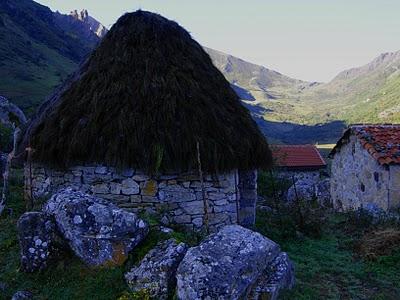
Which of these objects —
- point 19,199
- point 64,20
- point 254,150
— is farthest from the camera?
point 64,20

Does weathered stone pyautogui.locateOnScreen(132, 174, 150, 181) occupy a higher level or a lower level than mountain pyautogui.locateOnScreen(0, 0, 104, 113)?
lower

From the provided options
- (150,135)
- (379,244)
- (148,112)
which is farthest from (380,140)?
(150,135)

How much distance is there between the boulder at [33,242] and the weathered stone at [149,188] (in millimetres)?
2418

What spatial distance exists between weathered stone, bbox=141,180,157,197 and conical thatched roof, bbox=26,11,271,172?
0.36 m

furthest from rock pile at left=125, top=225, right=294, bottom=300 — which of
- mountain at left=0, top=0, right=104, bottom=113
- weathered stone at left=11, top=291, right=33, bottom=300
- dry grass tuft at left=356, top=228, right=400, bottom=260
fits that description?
mountain at left=0, top=0, right=104, bottom=113

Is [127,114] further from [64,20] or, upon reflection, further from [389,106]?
[64,20]

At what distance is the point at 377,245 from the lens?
8.07 meters

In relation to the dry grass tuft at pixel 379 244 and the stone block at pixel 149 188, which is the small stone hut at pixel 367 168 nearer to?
the dry grass tuft at pixel 379 244

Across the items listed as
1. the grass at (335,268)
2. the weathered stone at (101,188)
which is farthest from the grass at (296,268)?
the weathered stone at (101,188)

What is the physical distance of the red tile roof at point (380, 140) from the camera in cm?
1370

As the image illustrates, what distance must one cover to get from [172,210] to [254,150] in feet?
6.87

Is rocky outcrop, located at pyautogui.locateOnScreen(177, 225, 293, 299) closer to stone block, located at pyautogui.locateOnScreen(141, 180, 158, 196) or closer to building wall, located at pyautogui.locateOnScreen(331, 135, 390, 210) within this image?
stone block, located at pyautogui.locateOnScreen(141, 180, 158, 196)

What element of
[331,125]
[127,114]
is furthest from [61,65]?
[127,114]

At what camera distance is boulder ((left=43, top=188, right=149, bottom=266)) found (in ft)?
17.8
